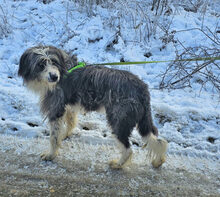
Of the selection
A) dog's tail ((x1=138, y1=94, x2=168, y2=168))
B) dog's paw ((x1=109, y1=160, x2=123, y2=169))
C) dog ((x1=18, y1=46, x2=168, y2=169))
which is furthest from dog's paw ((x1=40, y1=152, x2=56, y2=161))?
dog's tail ((x1=138, y1=94, x2=168, y2=168))

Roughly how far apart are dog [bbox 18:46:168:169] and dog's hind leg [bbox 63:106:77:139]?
0.29m

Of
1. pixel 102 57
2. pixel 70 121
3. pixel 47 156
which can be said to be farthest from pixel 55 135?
pixel 102 57

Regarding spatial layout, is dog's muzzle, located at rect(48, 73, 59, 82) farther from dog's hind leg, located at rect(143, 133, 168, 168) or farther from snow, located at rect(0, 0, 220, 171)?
dog's hind leg, located at rect(143, 133, 168, 168)

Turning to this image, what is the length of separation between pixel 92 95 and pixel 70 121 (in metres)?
0.83

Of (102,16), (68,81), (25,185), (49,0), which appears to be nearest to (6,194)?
(25,185)

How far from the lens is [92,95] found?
3.26m

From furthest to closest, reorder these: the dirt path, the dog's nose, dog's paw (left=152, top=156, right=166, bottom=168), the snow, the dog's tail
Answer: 1. the snow
2. dog's paw (left=152, top=156, right=166, bottom=168)
3. the dog's tail
4. the dog's nose
5. the dirt path

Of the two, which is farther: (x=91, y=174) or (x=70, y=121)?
(x=70, y=121)

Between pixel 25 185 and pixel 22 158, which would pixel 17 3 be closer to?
pixel 22 158

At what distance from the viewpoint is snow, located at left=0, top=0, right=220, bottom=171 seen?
3.90 meters

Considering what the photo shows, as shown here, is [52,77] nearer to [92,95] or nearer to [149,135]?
[92,95]

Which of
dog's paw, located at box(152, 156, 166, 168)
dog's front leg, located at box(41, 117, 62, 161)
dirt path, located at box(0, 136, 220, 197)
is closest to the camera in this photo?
dirt path, located at box(0, 136, 220, 197)

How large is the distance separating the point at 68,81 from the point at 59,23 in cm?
429

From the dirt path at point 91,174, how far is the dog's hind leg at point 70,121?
10.2 inches
